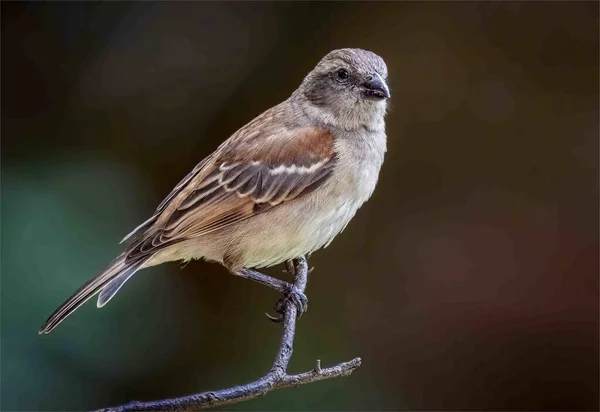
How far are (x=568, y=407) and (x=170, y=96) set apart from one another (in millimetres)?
2712

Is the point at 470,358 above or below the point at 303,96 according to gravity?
below

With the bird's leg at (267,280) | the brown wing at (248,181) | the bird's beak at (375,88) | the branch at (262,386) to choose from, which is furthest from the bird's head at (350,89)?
the branch at (262,386)

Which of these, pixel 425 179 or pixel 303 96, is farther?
pixel 425 179

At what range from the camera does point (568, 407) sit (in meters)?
4.84

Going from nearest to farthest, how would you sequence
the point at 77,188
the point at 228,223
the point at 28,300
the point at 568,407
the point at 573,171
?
the point at 228,223
the point at 28,300
the point at 77,188
the point at 568,407
the point at 573,171

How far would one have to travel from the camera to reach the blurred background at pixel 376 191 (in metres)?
4.29

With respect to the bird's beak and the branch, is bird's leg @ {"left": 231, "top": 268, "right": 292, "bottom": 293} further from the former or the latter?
the bird's beak

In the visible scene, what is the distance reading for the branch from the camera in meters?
2.13

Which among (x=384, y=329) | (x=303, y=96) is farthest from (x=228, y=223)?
(x=384, y=329)

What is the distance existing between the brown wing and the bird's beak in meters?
0.22

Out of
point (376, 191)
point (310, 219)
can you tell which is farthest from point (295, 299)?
point (376, 191)

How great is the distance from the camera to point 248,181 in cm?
335

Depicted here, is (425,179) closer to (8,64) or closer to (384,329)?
(384,329)

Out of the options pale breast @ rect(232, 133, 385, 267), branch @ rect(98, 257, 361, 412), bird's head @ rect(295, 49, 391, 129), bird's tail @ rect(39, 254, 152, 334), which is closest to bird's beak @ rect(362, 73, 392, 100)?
bird's head @ rect(295, 49, 391, 129)
